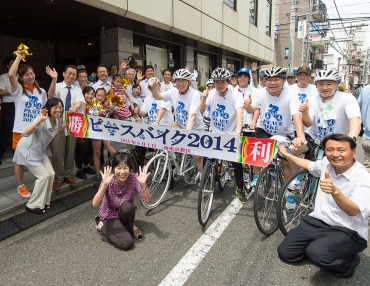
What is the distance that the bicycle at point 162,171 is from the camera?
4.20 metres

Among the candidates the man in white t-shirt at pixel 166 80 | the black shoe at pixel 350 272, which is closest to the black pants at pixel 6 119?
the man in white t-shirt at pixel 166 80

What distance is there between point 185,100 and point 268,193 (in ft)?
6.44

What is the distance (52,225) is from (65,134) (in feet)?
4.88

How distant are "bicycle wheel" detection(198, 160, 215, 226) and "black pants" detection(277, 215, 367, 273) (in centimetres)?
105

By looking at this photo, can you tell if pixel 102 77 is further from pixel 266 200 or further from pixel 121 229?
pixel 266 200

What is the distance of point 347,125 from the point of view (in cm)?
341

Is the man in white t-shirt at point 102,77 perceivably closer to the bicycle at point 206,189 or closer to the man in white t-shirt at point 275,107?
the bicycle at point 206,189

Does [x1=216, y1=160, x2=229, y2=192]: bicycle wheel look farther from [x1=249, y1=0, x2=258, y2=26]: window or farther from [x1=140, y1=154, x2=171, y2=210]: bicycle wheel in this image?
[x1=249, y1=0, x2=258, y2=26]: window

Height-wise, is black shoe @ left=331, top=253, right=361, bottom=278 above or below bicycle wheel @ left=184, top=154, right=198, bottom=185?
below

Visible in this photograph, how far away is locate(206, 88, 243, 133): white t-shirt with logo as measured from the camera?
13.4ft

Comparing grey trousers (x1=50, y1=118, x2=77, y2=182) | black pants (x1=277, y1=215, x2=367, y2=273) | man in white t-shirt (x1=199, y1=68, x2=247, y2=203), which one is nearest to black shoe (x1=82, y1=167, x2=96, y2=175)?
grey trousers (x1=50, y1=118, x2=77, y2=182)

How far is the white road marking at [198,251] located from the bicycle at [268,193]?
49 cm

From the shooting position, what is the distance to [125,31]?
8.31 metres

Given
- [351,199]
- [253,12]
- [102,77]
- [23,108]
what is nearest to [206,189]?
[351,199]
